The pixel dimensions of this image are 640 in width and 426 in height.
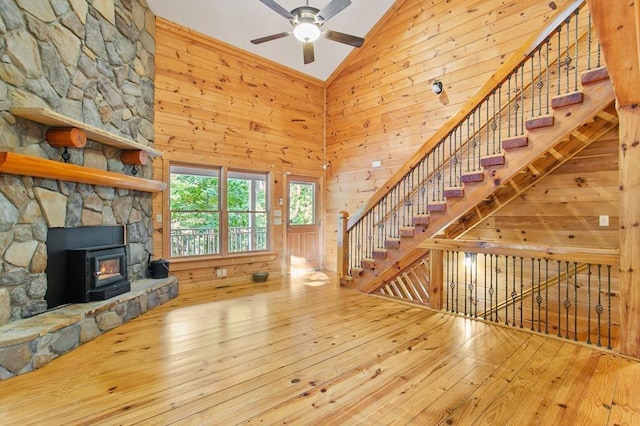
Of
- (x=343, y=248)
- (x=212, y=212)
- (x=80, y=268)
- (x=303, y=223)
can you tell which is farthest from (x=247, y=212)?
(x=80, y=268)

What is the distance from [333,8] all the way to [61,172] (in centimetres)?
327

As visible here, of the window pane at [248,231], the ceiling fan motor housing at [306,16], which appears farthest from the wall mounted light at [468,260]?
the ceiling fan motor housing at [306,16]

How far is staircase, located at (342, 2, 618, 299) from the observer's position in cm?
321

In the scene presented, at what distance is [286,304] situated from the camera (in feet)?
14.4

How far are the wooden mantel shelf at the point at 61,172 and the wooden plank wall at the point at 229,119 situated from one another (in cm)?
102

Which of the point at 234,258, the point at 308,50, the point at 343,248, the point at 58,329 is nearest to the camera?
the point at 58,329

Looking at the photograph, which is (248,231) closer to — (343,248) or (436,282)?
(343,248)

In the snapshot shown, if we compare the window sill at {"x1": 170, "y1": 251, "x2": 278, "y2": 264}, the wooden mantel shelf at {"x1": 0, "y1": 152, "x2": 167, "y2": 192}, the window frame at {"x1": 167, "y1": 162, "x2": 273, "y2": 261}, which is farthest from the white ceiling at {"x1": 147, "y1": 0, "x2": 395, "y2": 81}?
the window sill at {"x1": 170, "y1": 251, "x2": 278, "y2": 264}

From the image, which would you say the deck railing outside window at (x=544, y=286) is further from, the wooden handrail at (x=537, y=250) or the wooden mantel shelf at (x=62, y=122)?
the wooden mantel shelf at (x=62, y=122)

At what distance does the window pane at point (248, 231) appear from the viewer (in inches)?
244

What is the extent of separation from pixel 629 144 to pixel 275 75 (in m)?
5.43

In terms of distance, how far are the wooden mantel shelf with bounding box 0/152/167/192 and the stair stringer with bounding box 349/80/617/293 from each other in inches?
135

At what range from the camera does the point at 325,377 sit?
2438mm

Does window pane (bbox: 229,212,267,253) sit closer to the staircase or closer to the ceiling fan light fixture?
the staircase
